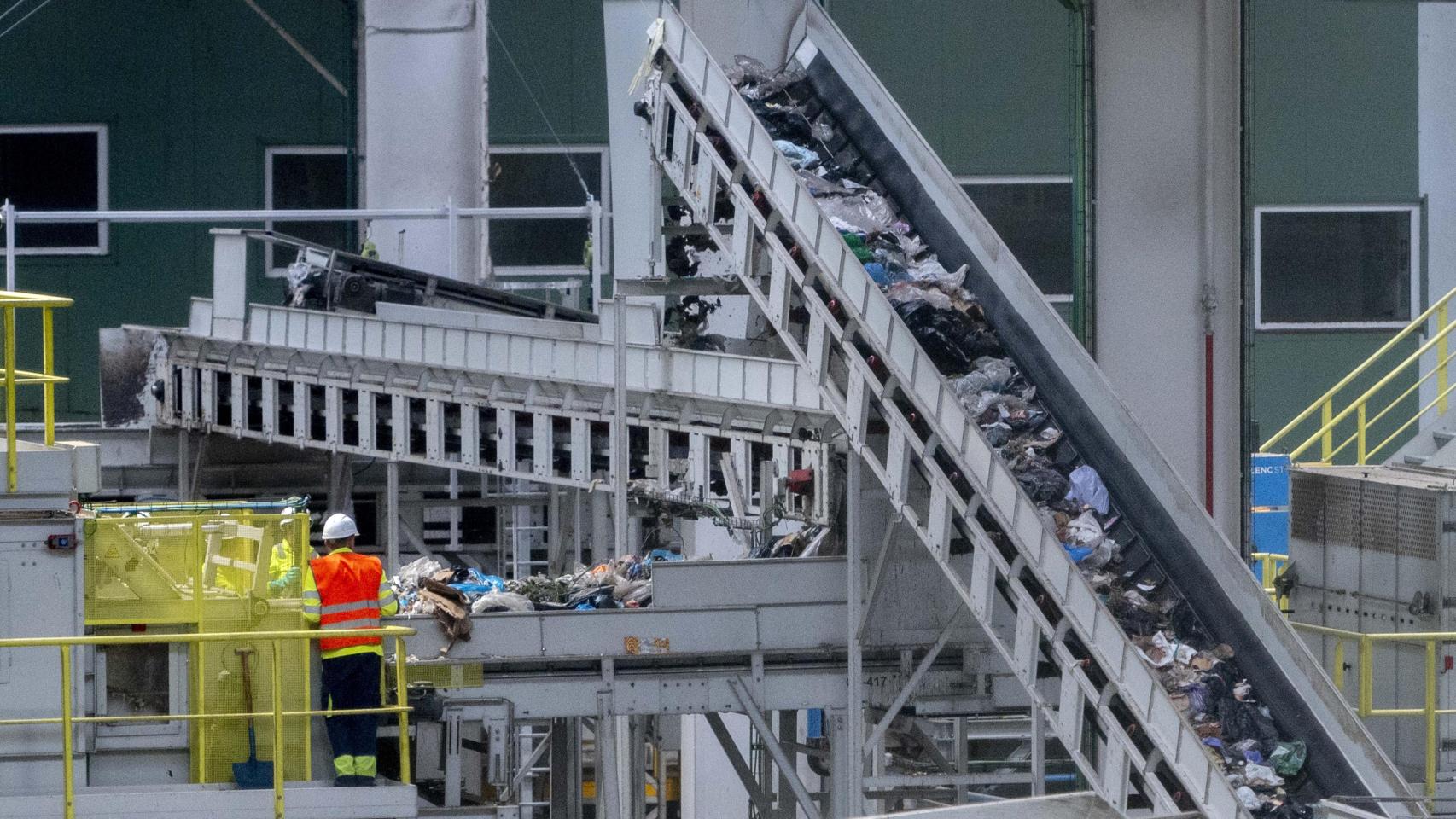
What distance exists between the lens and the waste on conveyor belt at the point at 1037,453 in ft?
30.7

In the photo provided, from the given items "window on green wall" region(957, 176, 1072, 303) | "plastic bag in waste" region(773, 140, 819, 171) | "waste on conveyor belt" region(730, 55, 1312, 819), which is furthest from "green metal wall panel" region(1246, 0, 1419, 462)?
"plastic bag in waste" region(773, 140, 819, 171)

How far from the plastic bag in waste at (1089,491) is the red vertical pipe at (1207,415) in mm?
1326

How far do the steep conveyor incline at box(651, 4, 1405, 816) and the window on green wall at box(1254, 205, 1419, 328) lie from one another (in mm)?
12678

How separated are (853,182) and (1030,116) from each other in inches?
453

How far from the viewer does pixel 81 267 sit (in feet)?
76.8

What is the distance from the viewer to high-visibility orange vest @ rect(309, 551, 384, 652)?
27.7ft

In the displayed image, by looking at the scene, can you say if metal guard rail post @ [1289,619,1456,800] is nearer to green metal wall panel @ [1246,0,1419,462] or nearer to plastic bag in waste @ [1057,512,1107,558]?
plastic bag in waste @ [1057,512,1107,558]

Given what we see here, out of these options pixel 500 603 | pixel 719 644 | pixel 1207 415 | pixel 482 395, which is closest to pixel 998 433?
pixel 1207 415

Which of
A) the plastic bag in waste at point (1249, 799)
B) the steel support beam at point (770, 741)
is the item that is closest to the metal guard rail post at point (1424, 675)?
the plastic bag in waste at point (1249, 799)

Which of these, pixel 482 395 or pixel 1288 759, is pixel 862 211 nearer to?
pixel 1288 759

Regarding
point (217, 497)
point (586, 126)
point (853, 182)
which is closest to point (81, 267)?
point (217, 497)

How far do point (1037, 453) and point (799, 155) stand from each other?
8.80 feet

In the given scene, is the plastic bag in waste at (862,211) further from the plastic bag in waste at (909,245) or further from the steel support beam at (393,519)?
the steel support beam at (393,519)

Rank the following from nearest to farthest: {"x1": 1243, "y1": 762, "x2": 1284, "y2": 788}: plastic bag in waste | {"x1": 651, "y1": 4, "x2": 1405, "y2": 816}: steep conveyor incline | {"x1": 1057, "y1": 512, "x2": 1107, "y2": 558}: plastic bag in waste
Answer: {"x1": 651, "y1": 4, "x2": 1405, "y2": 816}: steep conveyor incline, {"x1": 1243, "y1": 762, "x2": 1284, "y2": 788}: plastic bag in waste, {"x1": 1057, "y1": 512, "x2": 1107, "y2": 558}: plastic bag in waste
